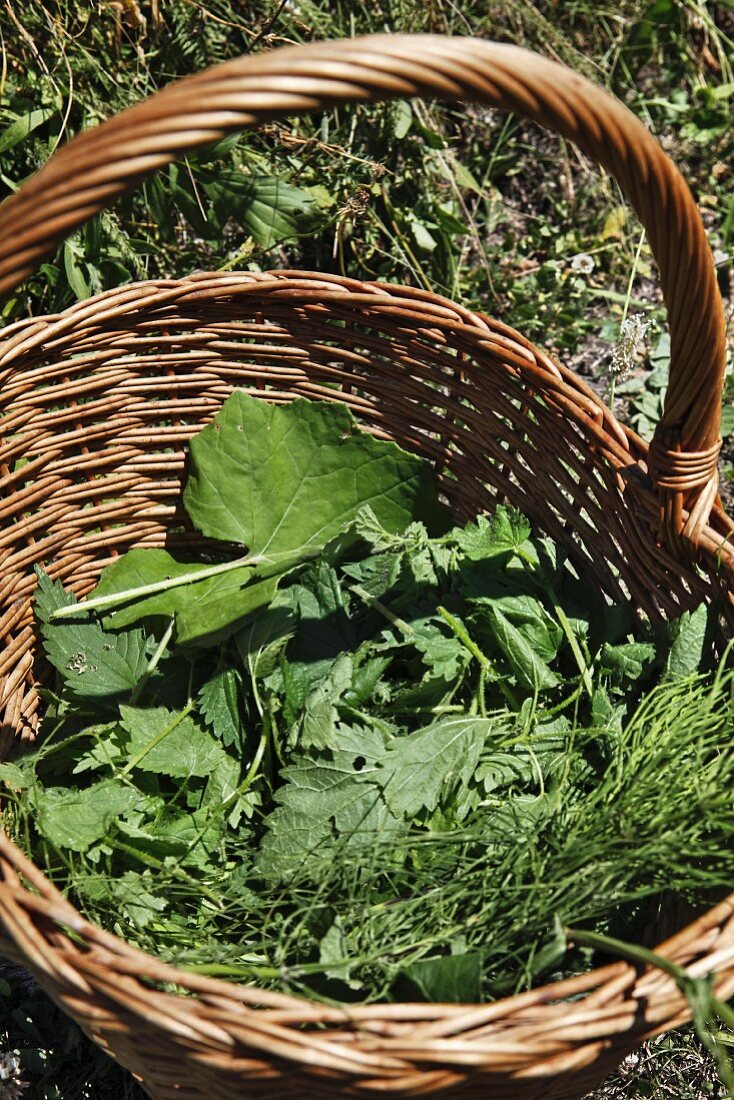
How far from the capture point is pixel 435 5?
2.12m

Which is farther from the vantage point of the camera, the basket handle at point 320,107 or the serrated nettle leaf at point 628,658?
the serrated nettle leaf at point 628,658

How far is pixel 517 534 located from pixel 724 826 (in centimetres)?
46

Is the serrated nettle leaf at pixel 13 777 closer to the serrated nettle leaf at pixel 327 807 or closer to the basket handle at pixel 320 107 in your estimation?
the serrated nettle leaf at pixel 327 807

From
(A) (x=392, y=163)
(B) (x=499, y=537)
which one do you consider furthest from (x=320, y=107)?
(A) (x=392, y=163)

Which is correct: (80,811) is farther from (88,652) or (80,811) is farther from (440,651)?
(440,651)

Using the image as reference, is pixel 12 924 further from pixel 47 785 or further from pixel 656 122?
pixel 656 122

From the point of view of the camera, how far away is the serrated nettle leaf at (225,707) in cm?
128

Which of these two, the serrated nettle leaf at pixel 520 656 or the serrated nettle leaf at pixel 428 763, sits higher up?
the serrated nettle leaf at pixel 520 656

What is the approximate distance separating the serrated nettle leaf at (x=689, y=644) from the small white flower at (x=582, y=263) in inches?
44.7

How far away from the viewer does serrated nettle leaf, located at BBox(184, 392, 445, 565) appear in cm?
139

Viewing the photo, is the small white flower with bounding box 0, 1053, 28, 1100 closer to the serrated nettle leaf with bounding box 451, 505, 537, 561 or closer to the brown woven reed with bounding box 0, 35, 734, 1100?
the brown woven reed with bounding box 0, 35, 734, 1100

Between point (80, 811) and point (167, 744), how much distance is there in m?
0.13

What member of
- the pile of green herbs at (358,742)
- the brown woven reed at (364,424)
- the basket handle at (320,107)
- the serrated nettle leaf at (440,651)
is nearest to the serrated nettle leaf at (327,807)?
the pile of green herbs at (358,742)

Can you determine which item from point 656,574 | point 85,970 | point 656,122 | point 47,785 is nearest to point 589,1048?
point 85,970
